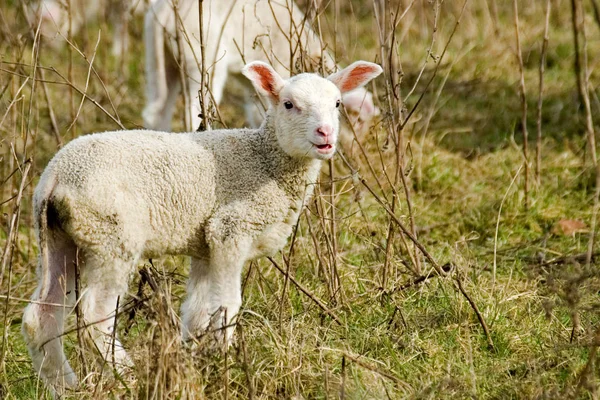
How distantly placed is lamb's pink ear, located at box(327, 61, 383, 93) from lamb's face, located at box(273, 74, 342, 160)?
0.46 ft

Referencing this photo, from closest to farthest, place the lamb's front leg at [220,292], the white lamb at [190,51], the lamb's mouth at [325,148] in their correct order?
the lamb's mouth at [325,148] < the lamb's front leg at [220,292] < the white lamb at [190,51]

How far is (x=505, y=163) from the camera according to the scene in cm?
688

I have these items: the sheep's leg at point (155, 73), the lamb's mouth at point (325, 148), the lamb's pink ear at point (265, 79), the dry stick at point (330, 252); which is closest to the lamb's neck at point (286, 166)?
the lamb's pink ear at point (265, 79)

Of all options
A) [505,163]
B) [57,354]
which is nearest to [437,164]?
[505,163]

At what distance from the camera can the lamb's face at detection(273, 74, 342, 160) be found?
3.76m

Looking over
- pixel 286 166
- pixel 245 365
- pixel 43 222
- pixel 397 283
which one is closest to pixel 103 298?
pixel 43 222

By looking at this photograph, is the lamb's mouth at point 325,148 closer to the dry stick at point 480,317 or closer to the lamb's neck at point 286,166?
the lamb's neck at point 286,166

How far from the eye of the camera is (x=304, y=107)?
12.6 feet

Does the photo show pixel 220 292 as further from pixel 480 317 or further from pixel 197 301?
pixel 480 317

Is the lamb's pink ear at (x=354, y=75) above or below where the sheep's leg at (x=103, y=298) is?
above

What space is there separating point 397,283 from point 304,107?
1120 millimetres

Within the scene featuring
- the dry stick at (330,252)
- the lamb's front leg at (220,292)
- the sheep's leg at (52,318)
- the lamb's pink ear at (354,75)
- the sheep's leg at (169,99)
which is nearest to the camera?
the sheep's leg at (52,318)

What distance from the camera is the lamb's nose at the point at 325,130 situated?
3.73 metres

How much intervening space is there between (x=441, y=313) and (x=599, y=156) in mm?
2860
